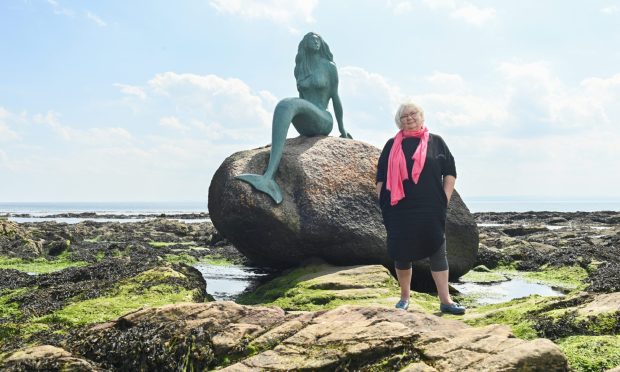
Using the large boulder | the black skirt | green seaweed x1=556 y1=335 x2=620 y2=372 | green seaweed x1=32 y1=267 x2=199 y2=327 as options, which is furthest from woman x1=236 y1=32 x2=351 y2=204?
green seaweed x1=556 y1=335 x2=620 y2=372

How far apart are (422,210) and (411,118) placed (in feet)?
3.64

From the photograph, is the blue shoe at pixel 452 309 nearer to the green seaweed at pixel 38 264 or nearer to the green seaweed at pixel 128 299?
the green seaweed at pixel 128 299

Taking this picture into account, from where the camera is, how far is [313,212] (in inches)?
376

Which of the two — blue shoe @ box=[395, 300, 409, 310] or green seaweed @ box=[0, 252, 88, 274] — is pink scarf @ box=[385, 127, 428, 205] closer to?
blue shoe @ box=[395, 300, 409, 310]

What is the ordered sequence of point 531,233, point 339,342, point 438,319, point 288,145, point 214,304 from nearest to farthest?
point 339,342 → point 438,319 → point 214,304 → point 288,145 → point 531,233

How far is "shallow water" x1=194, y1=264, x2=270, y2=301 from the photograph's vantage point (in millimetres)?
9523

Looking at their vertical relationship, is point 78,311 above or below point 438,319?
below

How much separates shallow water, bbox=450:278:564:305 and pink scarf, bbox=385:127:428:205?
3.22 metres

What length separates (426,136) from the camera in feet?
20.8

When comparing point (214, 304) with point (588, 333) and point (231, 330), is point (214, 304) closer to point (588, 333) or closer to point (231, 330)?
point (231, 330)

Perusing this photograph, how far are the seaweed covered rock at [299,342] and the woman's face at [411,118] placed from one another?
256 centimetres

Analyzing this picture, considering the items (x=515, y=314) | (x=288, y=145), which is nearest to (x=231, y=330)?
(x=515, y=314)

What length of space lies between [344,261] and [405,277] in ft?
11.2

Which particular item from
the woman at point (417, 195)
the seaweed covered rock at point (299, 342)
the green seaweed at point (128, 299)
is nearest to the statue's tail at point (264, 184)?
the green seaweed at point (128, 299)
